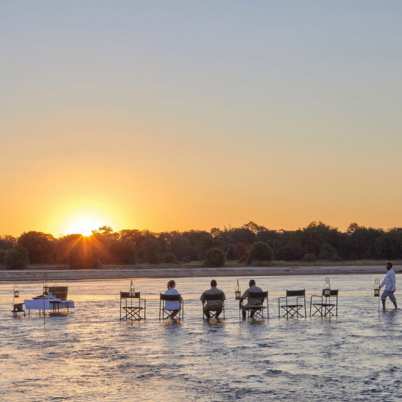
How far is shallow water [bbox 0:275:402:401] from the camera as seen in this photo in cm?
1252

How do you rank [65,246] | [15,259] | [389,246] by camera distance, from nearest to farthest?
[15,259], [65,246], [389,246]

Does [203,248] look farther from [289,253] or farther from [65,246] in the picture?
[65,246]

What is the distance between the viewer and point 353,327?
2184 centimetres

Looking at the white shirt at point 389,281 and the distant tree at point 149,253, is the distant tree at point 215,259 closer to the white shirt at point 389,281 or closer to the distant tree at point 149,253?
the distant tree at point 149,253

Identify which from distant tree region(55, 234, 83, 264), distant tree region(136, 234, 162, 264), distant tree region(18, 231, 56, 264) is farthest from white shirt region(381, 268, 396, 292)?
distant tree region(18, 231, 56, 264)

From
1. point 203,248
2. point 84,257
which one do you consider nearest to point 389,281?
point 84,257

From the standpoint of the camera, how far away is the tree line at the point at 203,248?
103m

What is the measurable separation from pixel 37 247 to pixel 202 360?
101434 mm

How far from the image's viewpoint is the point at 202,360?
51.7 feet

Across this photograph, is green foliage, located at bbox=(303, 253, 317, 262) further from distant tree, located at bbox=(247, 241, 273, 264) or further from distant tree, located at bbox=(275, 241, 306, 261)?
distant tree, located at bbox=(247, 241, 273, 264)

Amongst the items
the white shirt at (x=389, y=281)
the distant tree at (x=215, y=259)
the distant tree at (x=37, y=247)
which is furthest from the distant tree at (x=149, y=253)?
the white shirt at (x=389, y=281)

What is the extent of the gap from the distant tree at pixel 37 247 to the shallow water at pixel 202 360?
90689 mm

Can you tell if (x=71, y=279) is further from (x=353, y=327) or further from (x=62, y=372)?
(x=62, y=372)

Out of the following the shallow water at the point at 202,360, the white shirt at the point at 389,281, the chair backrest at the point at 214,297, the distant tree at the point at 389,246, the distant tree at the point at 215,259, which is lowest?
the shallow water at the point at 202,360
